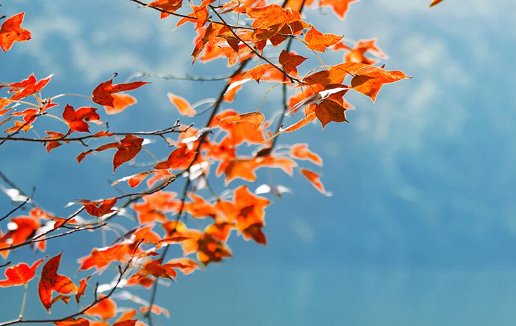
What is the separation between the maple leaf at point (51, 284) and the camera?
102 cm

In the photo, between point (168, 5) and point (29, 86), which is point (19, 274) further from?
point (168, 5)

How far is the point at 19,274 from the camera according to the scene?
1085mm

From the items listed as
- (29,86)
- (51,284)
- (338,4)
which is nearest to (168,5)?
(29,86)

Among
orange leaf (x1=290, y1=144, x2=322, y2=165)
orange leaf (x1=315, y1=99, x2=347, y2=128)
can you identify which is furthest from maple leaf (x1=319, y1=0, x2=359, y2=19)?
orange leaf (x1=315, y1=99, x2=347, y2=128)

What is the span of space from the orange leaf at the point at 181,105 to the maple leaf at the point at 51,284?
727mm

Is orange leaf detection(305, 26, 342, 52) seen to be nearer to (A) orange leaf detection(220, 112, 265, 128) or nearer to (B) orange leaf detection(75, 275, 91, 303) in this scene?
(A) orange leaf detection(220, 112, 265, 128)

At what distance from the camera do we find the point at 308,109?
0.90 meters

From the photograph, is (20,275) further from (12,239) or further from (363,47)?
(363,47)

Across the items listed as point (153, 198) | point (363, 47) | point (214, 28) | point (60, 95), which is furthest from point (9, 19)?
point (363, 47)

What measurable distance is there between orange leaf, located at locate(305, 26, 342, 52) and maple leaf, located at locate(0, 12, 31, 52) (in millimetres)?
511

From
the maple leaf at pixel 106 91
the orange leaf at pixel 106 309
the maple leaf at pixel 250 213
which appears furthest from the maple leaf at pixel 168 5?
the orange leaf at pixel 106 309

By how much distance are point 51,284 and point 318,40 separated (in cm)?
63

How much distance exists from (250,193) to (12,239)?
60cm

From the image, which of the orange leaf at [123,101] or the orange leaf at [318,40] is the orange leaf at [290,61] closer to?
the orange leaf at [318,40]
